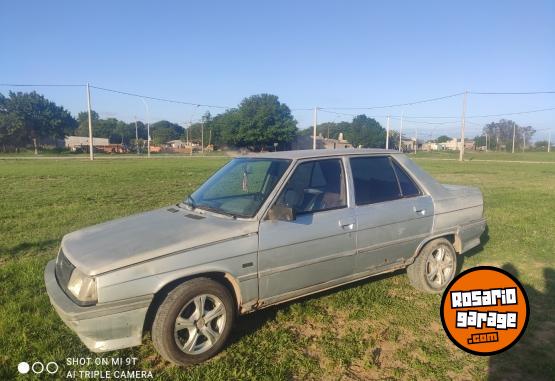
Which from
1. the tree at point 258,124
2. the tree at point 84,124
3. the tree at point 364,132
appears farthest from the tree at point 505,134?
the tree at point 84,124

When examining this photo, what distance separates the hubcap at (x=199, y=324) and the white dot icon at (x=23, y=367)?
3.73 feet

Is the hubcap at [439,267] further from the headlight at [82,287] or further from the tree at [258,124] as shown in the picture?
the tree at [258,124]

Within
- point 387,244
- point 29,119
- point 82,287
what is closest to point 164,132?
point 29,119

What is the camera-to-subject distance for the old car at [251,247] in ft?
9.90

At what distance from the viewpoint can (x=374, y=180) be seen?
14.6 feet

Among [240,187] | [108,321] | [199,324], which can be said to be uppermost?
[240,187]

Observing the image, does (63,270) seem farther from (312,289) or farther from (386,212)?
(386,212)

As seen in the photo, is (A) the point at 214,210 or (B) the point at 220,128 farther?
(B) the point at 220,128

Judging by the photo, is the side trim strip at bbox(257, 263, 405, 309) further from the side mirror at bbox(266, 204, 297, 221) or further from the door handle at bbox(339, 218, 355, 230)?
the side mirror at bbox(266, 204, 297, 221)

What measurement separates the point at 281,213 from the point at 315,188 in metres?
0.75

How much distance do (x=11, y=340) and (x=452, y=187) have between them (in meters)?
A: 5.06

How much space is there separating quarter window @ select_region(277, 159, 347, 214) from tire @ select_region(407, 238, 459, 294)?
132cm

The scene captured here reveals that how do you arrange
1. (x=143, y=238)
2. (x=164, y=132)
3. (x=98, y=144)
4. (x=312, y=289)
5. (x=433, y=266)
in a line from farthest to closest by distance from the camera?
(x=164, y=132) → (x=98, y=144) → (x=433, y=266) → (x=312, y=289) → (x=143, y=238)

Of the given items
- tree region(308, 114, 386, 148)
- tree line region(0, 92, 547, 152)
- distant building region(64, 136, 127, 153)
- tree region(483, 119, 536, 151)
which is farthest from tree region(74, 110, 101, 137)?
tree region(483, 119, 536, 151)
